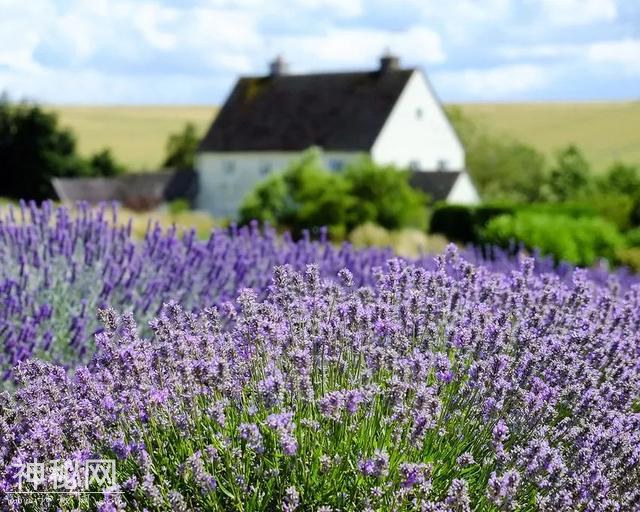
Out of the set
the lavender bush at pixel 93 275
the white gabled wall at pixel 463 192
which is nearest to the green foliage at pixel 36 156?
the white gabled wall at pixel 463 192

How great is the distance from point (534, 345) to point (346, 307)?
0.71 m

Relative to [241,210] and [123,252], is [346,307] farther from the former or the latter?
[241,210]

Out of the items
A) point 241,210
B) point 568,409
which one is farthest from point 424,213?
point 568,409

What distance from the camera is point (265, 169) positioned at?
38594mm

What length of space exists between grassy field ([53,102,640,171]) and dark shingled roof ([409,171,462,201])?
95.0ft

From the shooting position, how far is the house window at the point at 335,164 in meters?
36.0

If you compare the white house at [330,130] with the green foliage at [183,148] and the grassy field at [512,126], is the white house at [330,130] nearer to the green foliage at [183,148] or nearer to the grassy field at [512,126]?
the green foliage at [183,148]

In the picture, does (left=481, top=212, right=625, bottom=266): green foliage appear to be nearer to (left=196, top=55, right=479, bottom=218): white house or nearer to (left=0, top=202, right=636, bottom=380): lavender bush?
(left=0, top=202, right=636, bottom=380): lavender bush

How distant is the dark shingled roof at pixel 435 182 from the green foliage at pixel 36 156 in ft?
56.2

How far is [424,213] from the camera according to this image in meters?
28.5

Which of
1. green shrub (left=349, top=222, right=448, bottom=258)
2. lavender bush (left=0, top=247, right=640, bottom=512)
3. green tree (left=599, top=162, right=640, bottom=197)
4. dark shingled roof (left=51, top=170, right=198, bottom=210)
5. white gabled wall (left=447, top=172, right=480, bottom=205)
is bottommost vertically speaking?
lavender bush (left=0, top=247, right=640, bottom=512)

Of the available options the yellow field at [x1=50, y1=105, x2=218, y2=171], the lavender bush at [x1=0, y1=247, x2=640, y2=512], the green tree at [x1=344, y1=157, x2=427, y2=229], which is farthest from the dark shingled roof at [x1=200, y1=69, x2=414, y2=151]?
the lavender bush at [x1=0, y1=247, x2=640, y2=512]

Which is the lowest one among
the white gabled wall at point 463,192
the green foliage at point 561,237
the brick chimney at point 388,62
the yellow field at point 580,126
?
the green foliage at point 561,237

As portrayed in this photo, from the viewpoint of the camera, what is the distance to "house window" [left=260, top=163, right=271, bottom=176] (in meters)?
38.5
